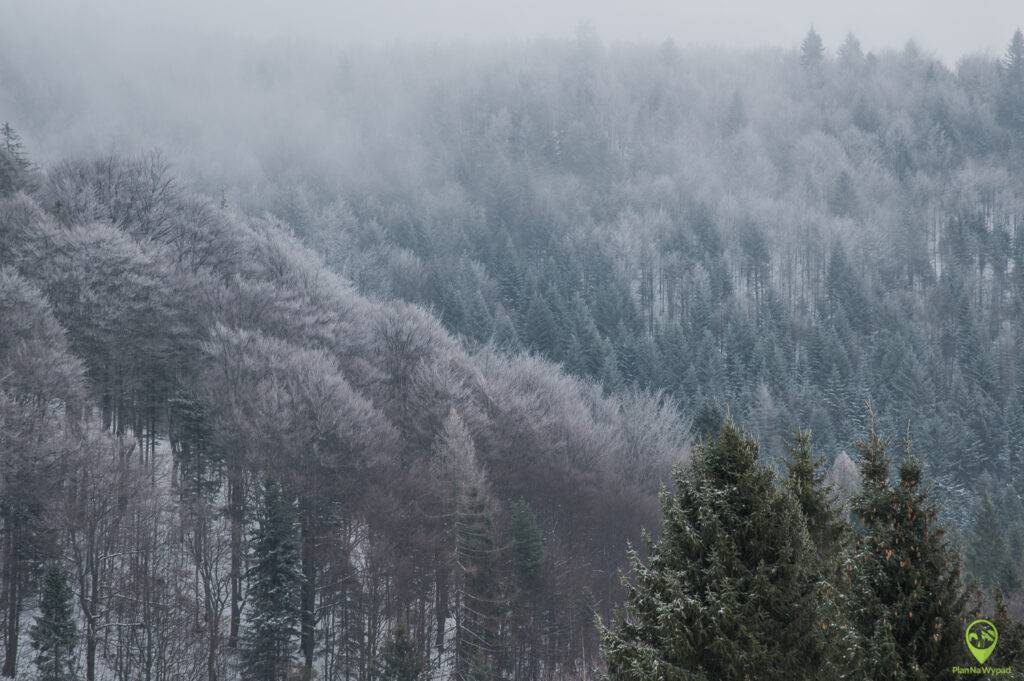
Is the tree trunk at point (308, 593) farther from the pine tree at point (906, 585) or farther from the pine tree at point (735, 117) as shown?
the pine tree at point (735, 117)

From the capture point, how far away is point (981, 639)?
797 centimetres

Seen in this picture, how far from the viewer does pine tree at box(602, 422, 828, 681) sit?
890 centimetres

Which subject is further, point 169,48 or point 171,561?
point 169,48

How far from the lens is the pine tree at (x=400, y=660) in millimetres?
29328

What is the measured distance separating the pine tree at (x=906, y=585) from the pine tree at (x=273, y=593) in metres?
29.0

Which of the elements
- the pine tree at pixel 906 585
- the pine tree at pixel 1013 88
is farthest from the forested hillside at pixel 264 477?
the pine tree at pixel 1013 88

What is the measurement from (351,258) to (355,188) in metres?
43.2

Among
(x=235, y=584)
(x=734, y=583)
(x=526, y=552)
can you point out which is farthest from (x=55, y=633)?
(x=734, y=583)

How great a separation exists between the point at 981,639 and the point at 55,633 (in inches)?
1104

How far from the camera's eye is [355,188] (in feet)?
456

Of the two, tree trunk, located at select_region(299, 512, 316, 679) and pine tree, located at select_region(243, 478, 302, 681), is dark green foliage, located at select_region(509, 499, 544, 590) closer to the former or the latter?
tree trunk, located at select_region(299, 512, 316, 679)

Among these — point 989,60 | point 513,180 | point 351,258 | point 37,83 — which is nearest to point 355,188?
point 513,180

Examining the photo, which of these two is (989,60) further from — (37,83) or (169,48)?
(37,83)

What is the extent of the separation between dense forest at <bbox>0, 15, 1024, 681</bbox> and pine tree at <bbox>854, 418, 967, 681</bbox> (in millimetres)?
35
